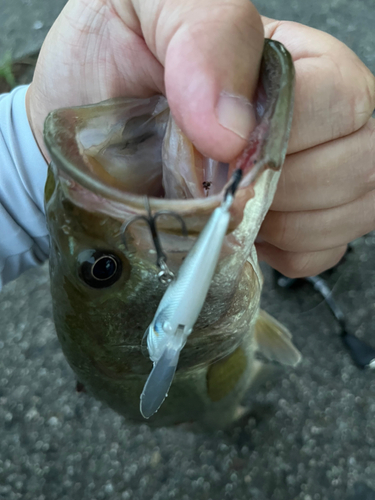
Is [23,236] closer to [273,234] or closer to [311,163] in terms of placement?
[273,234]

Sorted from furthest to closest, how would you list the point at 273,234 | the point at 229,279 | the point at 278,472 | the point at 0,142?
the point at 278,472 < the point at 0,142 < the point at 273,234 < the point at 229,279

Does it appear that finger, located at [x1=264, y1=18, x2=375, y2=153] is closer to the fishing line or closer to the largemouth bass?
the largemouth bass

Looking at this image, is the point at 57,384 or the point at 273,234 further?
the point at 57,384

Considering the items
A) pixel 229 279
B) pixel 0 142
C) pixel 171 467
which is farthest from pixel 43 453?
pixel 229 279

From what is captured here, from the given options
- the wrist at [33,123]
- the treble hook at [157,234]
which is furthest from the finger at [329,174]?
the wrist at [33,123]

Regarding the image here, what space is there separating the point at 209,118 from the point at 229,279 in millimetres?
232

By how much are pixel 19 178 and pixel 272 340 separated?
902 millimetres

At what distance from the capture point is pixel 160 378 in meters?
0.55

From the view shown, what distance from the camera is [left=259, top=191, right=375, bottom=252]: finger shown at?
97 cm

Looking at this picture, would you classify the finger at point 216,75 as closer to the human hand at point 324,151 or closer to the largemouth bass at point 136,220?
the largemouth bass at point 136,220

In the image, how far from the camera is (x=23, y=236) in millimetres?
1326

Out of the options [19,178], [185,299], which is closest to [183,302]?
[185,299]

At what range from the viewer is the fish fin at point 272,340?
1.18 m

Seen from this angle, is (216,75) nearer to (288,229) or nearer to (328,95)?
(328,95)
